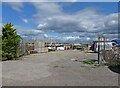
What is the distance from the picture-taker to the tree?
25.7m

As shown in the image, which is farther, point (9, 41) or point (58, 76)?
point (9, 41)

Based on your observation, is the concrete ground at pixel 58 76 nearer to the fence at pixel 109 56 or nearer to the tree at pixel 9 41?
the fence at pixel 109 56

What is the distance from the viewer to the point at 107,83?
1058 centimetres

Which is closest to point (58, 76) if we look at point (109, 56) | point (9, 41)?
point (109, 56)

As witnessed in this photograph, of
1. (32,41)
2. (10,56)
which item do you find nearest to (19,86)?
(10,56)

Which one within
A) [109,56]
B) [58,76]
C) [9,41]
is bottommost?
[58,76]

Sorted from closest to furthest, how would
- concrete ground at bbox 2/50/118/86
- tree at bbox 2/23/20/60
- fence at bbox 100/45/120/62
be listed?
concrete ground at bbox 2/50/118/86 < fence at bbox 100/45/120/62 < tree at bbox 2/23/20/60

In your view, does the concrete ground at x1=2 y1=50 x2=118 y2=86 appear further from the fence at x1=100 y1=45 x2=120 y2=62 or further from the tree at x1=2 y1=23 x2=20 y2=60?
the tree at x1=2 y1=23 x2=20 y2=60

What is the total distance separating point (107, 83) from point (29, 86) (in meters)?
3.38

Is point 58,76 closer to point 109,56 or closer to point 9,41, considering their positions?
point 109,56

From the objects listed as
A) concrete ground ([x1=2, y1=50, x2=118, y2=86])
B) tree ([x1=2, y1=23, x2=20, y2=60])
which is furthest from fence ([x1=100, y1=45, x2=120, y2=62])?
tree ([x1=2, y1=23, x2=20, y2=60])

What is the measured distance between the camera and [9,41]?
1042 inches

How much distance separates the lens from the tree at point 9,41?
25672mm

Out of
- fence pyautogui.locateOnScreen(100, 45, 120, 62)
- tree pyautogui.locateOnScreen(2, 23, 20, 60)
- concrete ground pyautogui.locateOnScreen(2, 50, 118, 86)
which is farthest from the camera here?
tree pyautogui.locateOnScreen(2, 23, 20, 60)
